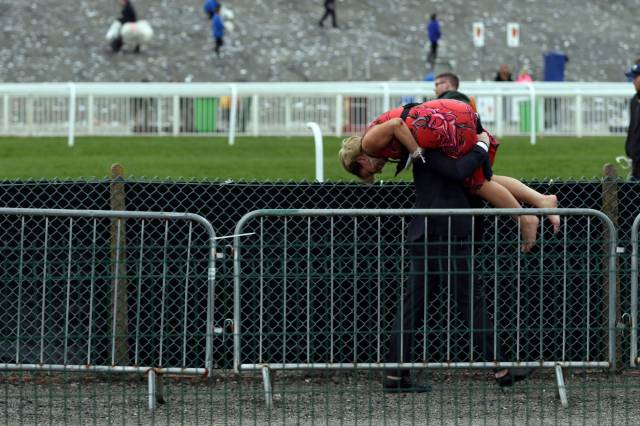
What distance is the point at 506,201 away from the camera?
9.77 m

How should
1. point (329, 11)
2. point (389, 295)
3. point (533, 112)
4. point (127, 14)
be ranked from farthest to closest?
point (329, 11), point (127, 14), point (533, 112), point (389, 295)

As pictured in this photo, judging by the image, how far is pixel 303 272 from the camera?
958cm

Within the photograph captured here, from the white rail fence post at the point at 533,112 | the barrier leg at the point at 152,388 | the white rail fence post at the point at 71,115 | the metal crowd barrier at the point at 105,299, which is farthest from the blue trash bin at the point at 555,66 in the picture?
the barrier leg at the point at 152,388

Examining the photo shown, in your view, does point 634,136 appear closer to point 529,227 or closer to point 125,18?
point 529,227

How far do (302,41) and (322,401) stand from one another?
1601 inches

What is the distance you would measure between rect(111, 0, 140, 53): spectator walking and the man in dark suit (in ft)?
123

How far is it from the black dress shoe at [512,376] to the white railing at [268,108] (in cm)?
1978

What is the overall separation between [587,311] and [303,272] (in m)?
1.64

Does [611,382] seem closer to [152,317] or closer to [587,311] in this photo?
[587,311]

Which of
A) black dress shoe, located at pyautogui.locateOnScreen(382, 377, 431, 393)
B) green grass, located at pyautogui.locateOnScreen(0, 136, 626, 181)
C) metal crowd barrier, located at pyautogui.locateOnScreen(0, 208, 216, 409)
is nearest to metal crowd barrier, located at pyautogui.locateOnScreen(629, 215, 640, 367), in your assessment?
black dress shoe, located at pyautogui.locateOnScreen(382, 377, 431, 393)

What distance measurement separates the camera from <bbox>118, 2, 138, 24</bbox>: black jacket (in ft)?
153

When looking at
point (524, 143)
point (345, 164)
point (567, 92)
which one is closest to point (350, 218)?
point (345, 164)

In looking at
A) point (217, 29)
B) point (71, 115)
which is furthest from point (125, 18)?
point (71, 115)

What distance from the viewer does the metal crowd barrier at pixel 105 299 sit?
9.37 meters
